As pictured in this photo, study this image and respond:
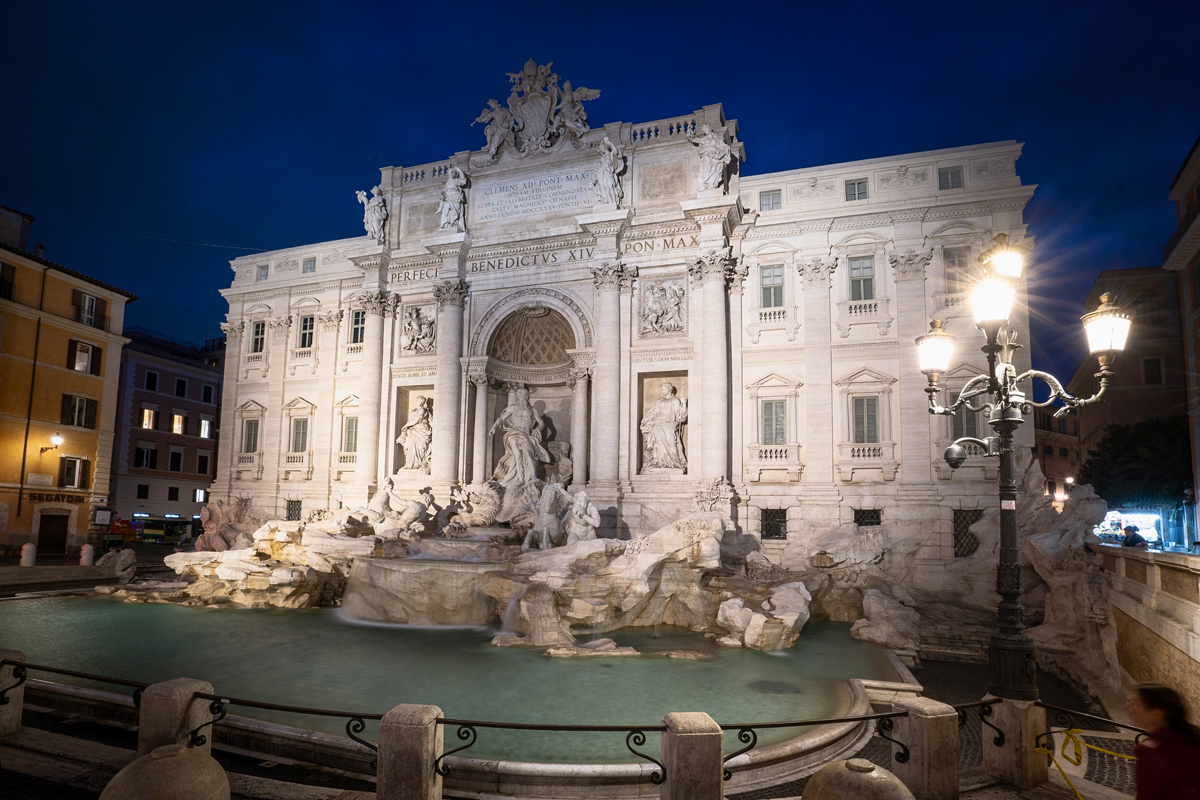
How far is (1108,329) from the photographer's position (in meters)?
7.14

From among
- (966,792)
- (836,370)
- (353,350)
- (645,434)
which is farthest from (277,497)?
(966,792)

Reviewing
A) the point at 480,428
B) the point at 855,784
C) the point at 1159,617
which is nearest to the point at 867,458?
the point at 1159,617

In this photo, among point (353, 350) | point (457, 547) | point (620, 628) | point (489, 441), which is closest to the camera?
point (620, 628)

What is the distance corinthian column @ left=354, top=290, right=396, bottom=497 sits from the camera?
25.1m

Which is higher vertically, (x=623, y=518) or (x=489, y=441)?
(x=489, y=441)

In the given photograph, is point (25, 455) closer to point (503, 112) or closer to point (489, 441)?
point (489, 441)

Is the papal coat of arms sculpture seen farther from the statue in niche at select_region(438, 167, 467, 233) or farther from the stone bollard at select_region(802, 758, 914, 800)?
the stone bollard at select_region(802, 758, 914, 800)

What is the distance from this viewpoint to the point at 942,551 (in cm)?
1941

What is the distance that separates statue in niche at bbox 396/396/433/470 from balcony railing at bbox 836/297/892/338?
14.8 meters

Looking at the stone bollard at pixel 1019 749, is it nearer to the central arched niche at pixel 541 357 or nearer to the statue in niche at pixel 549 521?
the statue in niche at pixel 549 521

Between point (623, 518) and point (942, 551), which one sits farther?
point (623, 518)

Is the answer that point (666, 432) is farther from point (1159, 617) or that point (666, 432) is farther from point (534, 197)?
point (1159, 617)

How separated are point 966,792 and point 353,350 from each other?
25.6 m

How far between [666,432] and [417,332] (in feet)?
34.3
